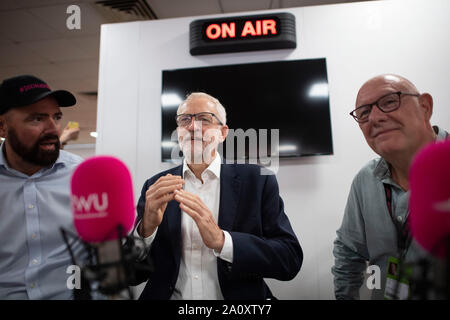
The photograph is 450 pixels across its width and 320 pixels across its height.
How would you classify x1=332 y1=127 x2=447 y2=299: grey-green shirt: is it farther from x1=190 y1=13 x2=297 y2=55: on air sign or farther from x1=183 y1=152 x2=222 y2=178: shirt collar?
x1=190 y1=13 x2=297 y2=55: on air sign

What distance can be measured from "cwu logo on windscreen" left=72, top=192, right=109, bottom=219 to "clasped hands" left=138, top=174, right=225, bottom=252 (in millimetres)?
379

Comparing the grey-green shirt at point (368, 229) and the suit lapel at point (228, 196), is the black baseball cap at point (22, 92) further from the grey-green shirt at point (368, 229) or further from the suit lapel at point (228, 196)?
the grey-green shirt at point (368, 229)

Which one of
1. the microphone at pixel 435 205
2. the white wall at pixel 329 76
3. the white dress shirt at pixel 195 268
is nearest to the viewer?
the microphone at pixel 435 205

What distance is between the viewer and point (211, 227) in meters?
0.95

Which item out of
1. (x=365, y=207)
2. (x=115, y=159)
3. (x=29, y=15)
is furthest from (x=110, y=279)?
(x=29, y=15)

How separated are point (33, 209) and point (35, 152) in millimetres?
215

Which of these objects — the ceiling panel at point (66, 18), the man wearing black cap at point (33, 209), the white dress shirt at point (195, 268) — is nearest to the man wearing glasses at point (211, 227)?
the white dress shirt at point (195, 268)

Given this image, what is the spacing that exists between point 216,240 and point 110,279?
1.63 feet

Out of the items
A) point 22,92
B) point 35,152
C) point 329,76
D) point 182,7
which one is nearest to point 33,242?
point 35,152

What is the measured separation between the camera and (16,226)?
1.04 metres

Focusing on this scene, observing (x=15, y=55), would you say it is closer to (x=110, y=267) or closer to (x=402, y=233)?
(x=110, y=267)

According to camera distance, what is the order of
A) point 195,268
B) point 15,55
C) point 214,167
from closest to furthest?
point 195,268
point 214,167
point 15,55

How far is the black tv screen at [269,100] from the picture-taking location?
1.91 meters

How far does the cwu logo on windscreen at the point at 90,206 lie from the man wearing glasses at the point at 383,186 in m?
0.83
